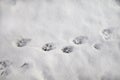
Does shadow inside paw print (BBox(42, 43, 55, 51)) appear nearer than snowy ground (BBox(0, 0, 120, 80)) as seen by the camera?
No

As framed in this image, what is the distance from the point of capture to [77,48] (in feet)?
5.01

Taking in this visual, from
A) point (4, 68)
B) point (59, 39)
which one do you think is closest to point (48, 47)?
point (59, 39)

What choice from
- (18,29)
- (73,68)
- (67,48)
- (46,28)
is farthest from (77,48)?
(18,29)

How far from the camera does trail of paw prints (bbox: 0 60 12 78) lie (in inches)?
55.5

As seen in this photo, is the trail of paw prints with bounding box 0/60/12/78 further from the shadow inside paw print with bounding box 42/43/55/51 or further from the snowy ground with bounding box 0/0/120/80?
the shadow inside paw print with bounding box 42/43/55/51

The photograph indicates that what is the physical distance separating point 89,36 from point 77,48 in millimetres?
150

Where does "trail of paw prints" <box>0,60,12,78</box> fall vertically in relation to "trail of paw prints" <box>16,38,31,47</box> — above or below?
below

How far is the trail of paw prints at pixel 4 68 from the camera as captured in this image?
4.63ft

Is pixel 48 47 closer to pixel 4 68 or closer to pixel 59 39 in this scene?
pixel 59 39

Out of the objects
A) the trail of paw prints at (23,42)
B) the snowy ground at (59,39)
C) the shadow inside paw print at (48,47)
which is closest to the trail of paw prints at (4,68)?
the snowy ground at (59,39)

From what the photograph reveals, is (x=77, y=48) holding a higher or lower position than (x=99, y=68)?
higher

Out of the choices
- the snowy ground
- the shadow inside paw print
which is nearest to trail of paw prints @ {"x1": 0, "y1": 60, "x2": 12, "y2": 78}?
the snowy ground

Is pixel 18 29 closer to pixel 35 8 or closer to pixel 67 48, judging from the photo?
pixel 35 8

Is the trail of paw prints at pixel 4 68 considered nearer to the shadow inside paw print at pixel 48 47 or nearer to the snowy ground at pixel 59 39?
the snowy ground at pixel 59 39
